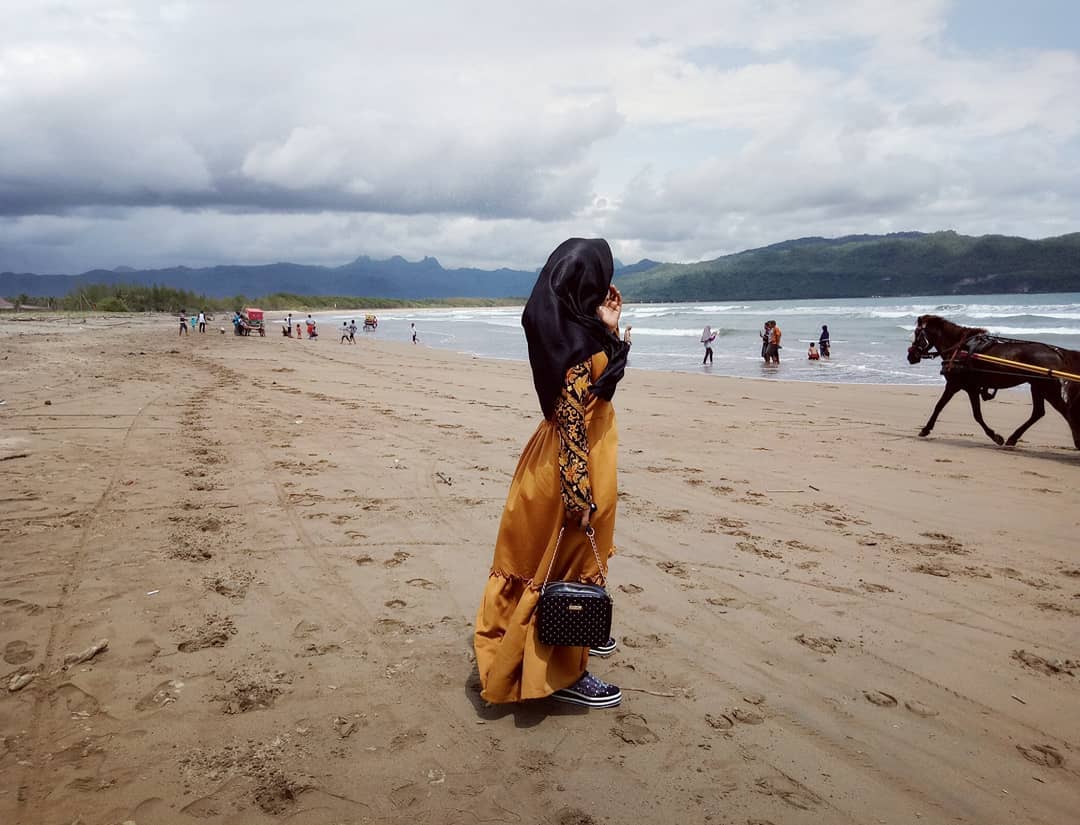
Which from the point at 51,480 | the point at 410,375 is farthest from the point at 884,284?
the point at 51,480

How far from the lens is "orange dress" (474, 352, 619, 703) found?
2650 millimetres

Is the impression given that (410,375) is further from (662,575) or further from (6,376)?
(662,575)

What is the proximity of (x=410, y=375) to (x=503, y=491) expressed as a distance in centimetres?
1154

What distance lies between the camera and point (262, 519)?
5039mm

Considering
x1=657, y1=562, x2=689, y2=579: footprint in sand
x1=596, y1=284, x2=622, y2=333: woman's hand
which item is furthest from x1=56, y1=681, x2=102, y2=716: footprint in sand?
x1=657, y1=562, x2=689, y2=579: footprint in sand

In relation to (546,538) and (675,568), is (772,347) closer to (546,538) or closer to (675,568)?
(675,568)

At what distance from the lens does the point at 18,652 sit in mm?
3090

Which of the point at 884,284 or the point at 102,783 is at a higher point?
the point at 884,284

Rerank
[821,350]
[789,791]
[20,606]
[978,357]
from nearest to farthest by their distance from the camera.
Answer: [789,791], [20,606], [978,357], [821,350]

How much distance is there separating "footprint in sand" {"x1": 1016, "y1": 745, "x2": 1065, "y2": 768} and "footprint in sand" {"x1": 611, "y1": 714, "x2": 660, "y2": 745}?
1497 mm

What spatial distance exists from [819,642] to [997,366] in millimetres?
7151

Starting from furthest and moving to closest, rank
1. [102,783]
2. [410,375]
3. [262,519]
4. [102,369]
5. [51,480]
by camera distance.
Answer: [410,375], [102,369], [51,480], [262,519], [102,783]

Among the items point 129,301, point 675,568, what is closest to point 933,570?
point 675,568

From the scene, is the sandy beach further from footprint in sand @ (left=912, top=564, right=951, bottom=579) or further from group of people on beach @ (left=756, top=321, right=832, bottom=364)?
group of people on beach @ (left=756, top=321, right=832, bottom=364)
